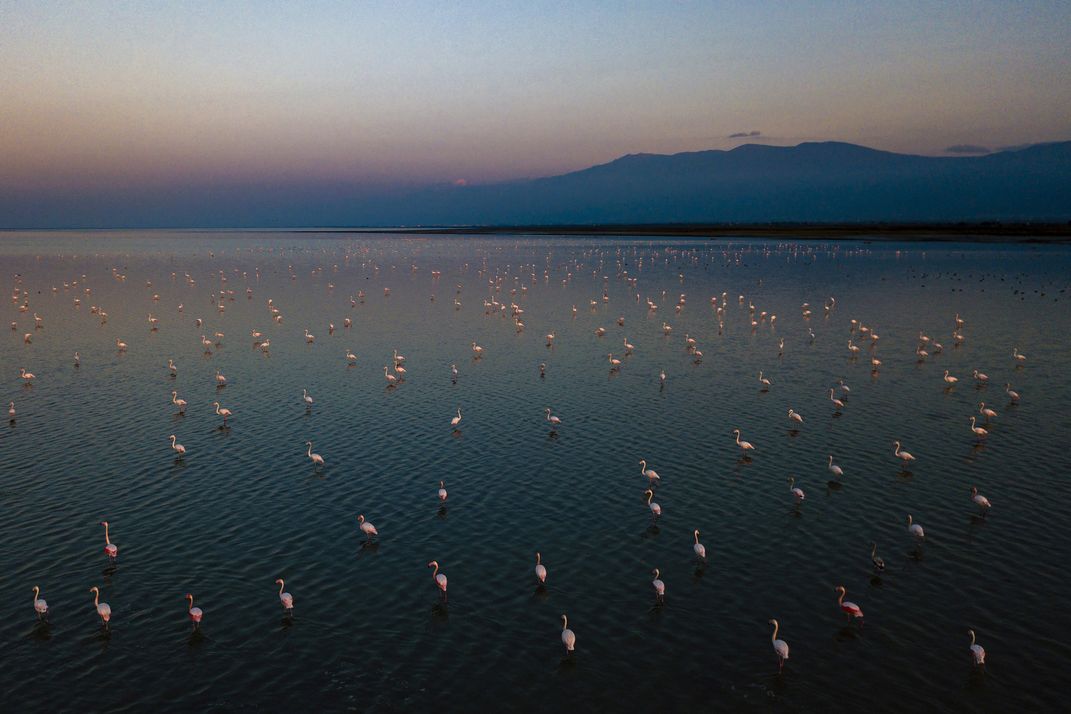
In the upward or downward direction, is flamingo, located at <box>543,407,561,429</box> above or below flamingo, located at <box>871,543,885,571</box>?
above

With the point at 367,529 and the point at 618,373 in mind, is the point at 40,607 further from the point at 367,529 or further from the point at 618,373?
the point at 618,373

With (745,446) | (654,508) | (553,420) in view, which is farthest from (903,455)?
(553,420)

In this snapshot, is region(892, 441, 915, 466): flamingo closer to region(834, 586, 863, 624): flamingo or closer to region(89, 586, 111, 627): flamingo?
region(834, 586, 863, 624): flamingo

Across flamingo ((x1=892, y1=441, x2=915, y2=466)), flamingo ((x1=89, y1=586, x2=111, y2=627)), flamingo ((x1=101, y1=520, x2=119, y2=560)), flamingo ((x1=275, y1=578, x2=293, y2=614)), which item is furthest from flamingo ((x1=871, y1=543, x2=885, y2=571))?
flamingo ((x1=101, y1=520, x2=119, y2=560))

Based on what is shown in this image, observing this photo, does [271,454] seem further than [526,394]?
No

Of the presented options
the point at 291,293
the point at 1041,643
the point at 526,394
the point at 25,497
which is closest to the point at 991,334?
the point at 526,394

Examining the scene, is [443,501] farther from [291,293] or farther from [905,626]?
[291,293]

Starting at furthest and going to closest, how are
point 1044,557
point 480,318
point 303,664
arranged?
point 480,318
point 1044,557
point 303,664
